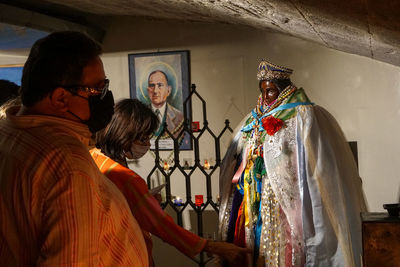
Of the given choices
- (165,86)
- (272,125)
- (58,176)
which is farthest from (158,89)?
(58,176)

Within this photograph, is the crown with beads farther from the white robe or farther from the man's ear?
the man's ear

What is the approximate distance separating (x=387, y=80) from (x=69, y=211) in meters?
3.21

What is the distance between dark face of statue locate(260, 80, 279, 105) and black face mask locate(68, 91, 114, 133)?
64.0 inches

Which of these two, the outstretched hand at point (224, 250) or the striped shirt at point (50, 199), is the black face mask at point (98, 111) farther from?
the outstretched hand at point (224, 250)

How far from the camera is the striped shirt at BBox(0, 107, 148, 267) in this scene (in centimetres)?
96

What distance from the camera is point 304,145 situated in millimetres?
2539

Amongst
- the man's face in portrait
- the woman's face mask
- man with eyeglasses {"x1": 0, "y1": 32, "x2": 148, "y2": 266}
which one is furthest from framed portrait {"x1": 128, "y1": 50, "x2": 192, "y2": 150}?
man with eyeglasses {"x1": 0, "y1": 32, "x2": 148, "y2": 266}

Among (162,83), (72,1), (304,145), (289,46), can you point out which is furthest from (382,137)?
(72,1)

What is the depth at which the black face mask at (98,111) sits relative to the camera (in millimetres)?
1194

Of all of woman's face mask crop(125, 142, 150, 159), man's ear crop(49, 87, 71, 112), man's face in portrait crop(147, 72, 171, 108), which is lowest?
woman's face mask crop(125, 142, 150, 159)

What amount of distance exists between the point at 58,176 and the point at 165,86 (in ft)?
11.8

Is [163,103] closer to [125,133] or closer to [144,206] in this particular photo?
[125,133]

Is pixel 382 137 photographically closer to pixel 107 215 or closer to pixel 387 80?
pixel 387 80

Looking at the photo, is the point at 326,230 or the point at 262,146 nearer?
the point at 326,230
